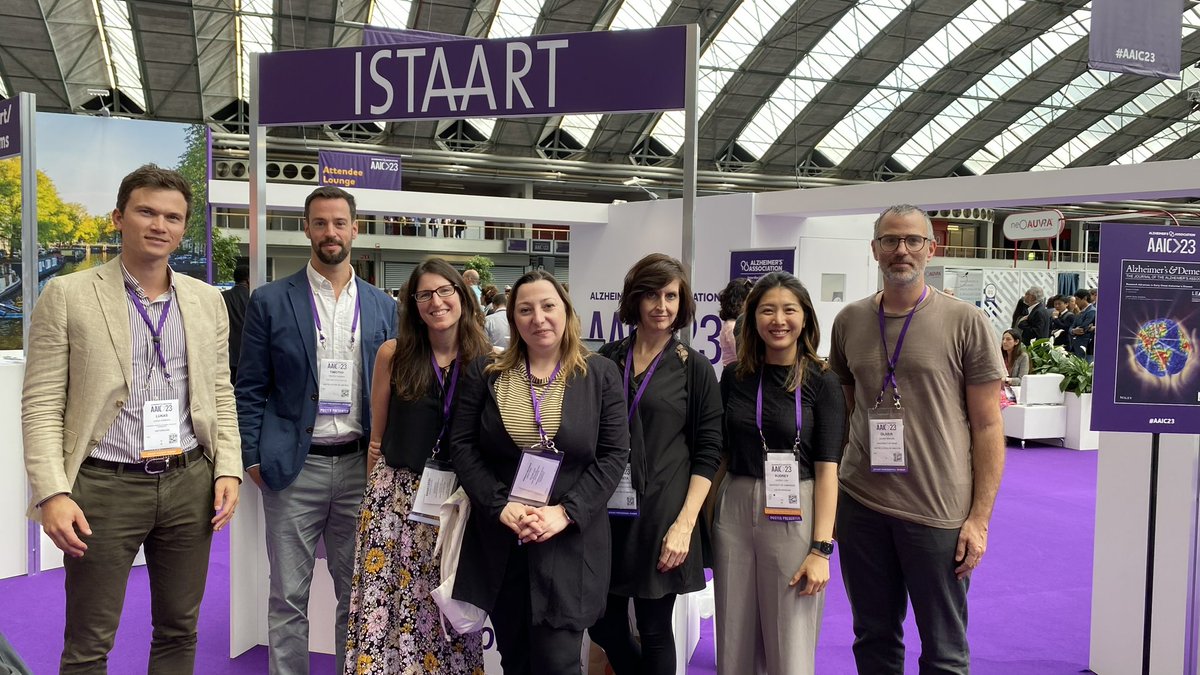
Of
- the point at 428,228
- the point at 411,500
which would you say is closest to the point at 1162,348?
the point at 411,500

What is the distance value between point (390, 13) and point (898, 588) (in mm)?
17734

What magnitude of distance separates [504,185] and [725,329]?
891 inches

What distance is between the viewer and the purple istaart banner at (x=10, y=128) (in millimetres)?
4941

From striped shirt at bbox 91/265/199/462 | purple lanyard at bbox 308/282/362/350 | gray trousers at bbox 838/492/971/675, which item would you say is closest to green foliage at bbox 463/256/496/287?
purple lanyard at bbox 308/282/362/350

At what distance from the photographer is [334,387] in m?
2.54

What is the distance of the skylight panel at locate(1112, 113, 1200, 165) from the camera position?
25.7 m

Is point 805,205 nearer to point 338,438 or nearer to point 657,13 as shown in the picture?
point 338,438

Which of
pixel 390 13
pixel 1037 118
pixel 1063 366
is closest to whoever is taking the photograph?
pixel 1063 366

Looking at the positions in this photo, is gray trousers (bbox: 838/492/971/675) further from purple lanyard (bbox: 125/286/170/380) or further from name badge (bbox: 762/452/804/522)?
purple lanyard (bbox: 125/286/170/380)

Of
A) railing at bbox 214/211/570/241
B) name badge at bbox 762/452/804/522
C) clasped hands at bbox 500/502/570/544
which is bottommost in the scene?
clasped hands at bbox 500/502/570/544

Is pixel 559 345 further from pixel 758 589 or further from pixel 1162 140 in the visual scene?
pixel 1162 140

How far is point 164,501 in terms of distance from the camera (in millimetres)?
2068

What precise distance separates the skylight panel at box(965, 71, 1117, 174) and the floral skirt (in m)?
24.2

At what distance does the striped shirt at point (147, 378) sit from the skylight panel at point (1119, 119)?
24.4 metres
